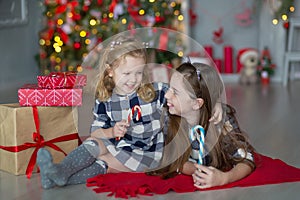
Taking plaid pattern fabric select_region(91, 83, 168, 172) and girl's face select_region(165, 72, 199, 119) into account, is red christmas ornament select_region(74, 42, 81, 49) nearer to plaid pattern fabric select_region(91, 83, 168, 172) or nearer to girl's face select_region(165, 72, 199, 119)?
plaid pattern fabric select_region(91, 83, 168, 172)

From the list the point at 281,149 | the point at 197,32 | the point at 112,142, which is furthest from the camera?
the point at 197,32

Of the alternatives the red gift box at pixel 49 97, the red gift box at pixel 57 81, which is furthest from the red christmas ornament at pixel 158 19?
the red gift box at pixel 49 97

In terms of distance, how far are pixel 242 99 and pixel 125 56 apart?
8.16 ft

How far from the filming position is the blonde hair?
234 cm

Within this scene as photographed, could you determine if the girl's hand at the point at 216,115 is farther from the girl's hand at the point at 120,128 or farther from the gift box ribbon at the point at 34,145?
the gift box ribbon at the point at 34,145

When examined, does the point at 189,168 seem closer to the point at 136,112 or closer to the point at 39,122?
the point at 136,112

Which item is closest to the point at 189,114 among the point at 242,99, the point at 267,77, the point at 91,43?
the point at 242,99

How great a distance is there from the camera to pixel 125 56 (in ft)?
7.64

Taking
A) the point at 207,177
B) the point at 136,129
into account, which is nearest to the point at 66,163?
the point at 136,129

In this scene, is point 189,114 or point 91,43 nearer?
point 189,114

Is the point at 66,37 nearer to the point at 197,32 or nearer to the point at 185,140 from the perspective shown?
the point at 197,32

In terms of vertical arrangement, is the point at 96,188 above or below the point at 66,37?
below

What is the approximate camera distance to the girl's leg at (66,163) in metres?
2.29

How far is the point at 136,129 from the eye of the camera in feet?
8.18
